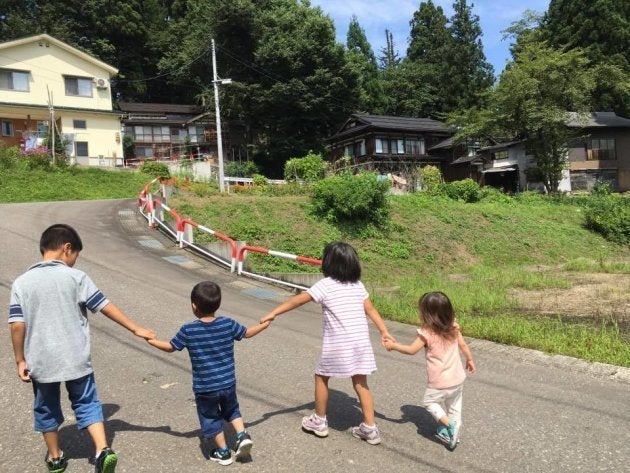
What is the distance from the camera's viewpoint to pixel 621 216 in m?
21.0

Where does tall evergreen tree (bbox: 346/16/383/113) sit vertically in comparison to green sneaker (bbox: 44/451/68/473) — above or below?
above

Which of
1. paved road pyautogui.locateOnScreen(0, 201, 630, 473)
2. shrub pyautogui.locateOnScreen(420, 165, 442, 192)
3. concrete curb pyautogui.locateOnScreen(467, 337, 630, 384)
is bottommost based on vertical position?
concrete curb pyautogui.locateOnScreen(467, 337, 630, 384)

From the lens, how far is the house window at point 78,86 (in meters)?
36.8

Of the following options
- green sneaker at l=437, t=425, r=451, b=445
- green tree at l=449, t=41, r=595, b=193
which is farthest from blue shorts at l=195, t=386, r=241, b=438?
green tree at l=449, t=41, r=595, b=193

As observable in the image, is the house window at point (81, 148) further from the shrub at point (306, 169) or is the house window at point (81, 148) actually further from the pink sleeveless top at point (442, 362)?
the pink sleeveless top at point (442, 362)

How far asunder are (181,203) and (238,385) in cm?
1189

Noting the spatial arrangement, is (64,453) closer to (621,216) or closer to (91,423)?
(91,423)

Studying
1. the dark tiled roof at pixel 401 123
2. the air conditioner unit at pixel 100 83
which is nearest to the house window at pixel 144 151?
the air conditioner unit at pixel 100 83

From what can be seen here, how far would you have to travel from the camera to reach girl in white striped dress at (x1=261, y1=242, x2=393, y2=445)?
3.65m

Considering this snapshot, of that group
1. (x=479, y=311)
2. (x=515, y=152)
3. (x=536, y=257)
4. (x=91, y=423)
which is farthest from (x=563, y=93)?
(x=91, y=423)

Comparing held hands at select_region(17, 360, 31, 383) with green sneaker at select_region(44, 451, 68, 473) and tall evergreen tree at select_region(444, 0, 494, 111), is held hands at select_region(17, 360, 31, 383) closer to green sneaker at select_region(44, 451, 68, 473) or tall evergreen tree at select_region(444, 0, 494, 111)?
green sneaker at select_region(44, 451, 68, 473)

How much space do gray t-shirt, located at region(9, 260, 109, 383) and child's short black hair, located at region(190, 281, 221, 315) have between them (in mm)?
724

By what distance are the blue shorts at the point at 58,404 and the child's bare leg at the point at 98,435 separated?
1.1 inches

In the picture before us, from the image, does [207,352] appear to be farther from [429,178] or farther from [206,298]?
[429,178]
